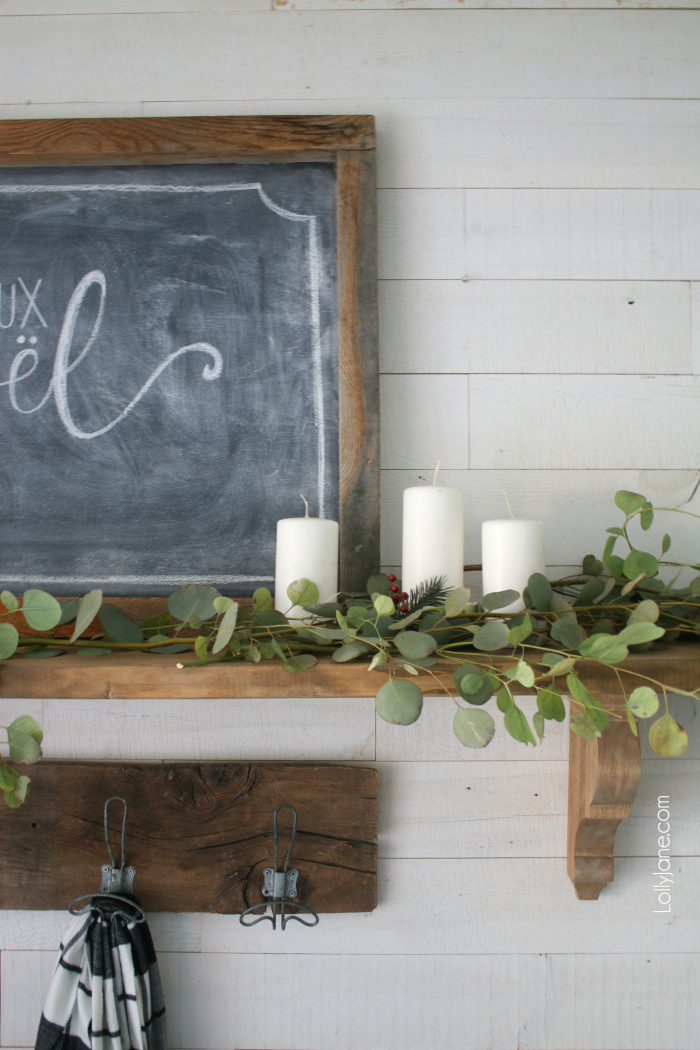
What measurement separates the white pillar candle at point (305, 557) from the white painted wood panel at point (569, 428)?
236 mm

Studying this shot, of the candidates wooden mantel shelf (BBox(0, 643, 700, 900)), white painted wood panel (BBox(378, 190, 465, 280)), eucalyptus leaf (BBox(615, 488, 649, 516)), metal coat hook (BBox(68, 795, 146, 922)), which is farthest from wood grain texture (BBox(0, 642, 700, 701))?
white painted wood panel (BBox(378, 190, 465, 280))

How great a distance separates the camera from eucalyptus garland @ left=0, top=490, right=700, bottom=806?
1.63 ft

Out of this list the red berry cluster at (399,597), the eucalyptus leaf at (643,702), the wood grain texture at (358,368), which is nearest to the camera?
the eucalyptus leaf at (643,702)

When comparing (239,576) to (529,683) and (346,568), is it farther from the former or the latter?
(529,683)

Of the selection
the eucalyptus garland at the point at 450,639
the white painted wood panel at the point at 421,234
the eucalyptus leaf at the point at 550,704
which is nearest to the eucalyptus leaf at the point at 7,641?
the eucalyptus garland at the point at 450,639

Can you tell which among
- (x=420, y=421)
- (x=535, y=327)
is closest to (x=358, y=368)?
(x=420, y=421)

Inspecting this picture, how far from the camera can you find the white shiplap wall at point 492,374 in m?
0.73

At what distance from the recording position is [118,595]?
2.31ft

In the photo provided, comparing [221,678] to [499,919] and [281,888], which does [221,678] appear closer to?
[281,888]

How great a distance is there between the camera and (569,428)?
73cm

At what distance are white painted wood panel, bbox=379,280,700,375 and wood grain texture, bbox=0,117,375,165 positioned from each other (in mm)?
172

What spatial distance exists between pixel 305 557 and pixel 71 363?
0.37 meters

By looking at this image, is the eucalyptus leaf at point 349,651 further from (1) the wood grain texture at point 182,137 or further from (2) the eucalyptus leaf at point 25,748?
(1) the wood grain texture at point 182,137

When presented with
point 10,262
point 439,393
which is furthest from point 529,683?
point 10,262
